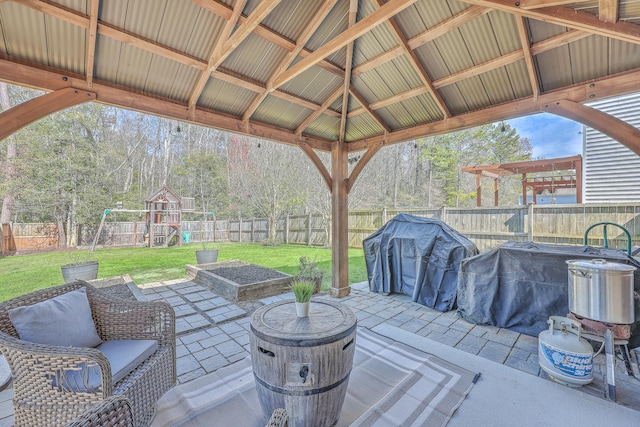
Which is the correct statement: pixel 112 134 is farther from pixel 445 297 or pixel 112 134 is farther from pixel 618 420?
pixel 618 420

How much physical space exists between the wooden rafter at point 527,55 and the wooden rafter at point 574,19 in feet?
1.41

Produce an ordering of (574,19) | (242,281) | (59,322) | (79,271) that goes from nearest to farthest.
A: (59,322) < (574,19) < (79,271) < (242,281)

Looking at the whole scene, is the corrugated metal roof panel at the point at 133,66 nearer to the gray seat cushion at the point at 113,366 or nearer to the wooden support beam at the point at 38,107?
the wooden support beam at the point at 38,107

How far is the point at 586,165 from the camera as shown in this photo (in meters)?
7.17

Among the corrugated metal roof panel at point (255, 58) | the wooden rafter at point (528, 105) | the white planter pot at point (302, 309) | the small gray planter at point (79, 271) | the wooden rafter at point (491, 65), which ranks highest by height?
the corrugated metal roof panel at point (255, 58)

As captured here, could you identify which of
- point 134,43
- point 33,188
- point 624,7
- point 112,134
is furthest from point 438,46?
point 112,134

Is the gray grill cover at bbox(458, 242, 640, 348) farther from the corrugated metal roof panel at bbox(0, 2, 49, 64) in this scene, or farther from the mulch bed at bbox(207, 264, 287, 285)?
the corrugated metal roof panel at bbox(0, 2, 49, 64)

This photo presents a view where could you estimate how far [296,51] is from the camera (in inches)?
119

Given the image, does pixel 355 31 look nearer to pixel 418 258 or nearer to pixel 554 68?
pixel 554 68

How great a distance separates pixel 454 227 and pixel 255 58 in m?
6.78

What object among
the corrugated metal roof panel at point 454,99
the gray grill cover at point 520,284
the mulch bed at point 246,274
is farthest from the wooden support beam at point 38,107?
the gray grill cover at point 520,284

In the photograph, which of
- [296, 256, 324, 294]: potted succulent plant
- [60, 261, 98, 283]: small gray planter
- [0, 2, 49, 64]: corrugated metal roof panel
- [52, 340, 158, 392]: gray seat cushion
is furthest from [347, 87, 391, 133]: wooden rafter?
[60, 261, 98, 283]: small gray planter

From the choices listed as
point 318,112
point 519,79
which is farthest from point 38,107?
point 519,79

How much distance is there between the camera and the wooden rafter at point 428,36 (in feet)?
8.36
